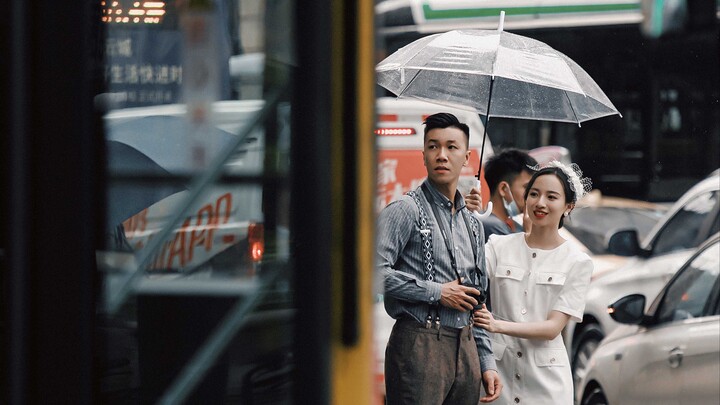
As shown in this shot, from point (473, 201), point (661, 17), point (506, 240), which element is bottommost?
point (506, 240)

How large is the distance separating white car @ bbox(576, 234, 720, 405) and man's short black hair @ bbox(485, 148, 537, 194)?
114 centimetres

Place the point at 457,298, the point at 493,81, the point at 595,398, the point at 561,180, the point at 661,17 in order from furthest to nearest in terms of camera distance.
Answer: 1. the point at 661,17
2. the point at 595,398
3. the point at 493,81
4. the point at 561,180
5. the point at 457,298

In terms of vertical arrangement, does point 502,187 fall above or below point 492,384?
above

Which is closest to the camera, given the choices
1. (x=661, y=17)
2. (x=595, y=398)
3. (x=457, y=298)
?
(x=457, y=298)

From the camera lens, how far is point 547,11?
11883 mm

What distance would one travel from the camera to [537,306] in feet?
16.4

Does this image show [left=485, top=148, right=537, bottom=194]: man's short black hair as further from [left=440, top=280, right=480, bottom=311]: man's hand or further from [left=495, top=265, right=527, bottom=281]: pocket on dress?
[left=440, top=280, right=480, bottom=311]: man's hand

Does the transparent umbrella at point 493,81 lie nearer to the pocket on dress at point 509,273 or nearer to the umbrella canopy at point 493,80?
the umbrella canopy at point 493,80

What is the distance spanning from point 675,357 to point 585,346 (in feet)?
12.4

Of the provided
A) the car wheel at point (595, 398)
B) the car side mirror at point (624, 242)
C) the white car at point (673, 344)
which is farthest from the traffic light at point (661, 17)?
the white car at point (673, 344)

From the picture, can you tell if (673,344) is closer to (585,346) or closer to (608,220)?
(585,346)

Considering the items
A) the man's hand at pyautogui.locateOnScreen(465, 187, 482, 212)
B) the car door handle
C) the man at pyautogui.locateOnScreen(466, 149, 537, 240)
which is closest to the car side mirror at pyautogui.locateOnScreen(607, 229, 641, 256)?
the car door handle

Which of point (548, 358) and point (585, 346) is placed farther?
point (585, 346)

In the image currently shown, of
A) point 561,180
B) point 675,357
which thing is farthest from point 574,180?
point 675,357
